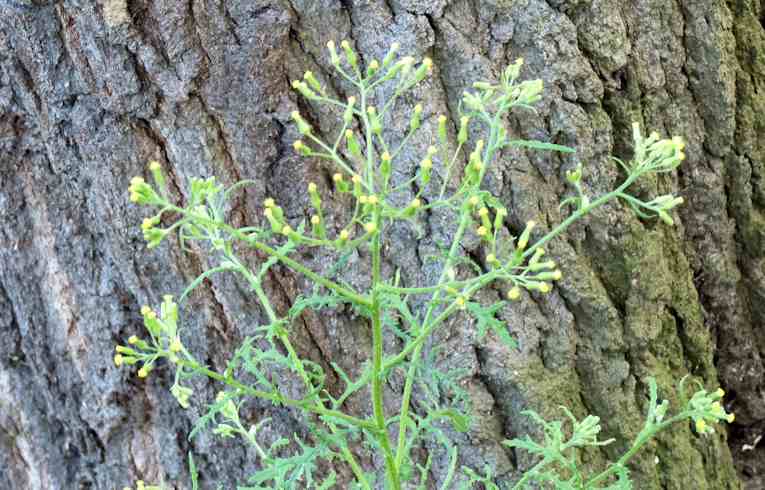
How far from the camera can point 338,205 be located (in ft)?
5.27

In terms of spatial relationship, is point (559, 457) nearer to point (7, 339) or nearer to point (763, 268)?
point (763, 268)

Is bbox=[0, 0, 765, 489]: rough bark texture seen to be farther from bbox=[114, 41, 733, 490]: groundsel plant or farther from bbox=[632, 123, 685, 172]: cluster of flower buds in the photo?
bbox=[632, 123, 685, 172]: cluster of flower buds

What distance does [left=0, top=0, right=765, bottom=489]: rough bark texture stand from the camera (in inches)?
60.3

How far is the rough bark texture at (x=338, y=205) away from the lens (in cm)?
153

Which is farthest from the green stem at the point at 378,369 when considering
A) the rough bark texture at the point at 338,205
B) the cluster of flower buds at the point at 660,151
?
the rough bark texture at the point at 338,205

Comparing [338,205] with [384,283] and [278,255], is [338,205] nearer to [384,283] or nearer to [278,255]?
[384,283]

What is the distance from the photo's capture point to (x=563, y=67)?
1593 millimetres

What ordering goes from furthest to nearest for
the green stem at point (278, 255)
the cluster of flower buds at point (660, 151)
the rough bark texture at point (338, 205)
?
the rough bark texture at point (338, 205)
the cluster of flower buds at point (660, 151)
the green stem at point (278, 255)

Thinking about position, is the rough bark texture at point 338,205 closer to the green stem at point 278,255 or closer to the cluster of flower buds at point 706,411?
the cluster of flower buds at point 706,411

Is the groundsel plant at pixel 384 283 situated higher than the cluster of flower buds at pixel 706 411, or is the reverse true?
the groundsel plant at pixel 384 283

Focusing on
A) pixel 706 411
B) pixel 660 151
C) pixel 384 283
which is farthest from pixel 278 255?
pixel 706 411

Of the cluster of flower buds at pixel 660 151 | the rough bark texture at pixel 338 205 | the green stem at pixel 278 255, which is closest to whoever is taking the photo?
the green stem at pixel 278 255

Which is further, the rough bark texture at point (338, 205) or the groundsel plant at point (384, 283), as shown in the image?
the rough bark texture at point (338, 205)

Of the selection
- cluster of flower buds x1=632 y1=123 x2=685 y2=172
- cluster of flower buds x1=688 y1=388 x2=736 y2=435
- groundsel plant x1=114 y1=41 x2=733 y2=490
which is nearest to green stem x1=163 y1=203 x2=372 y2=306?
groundsel plant x1=114 y1=41 x2=733 y2=490
